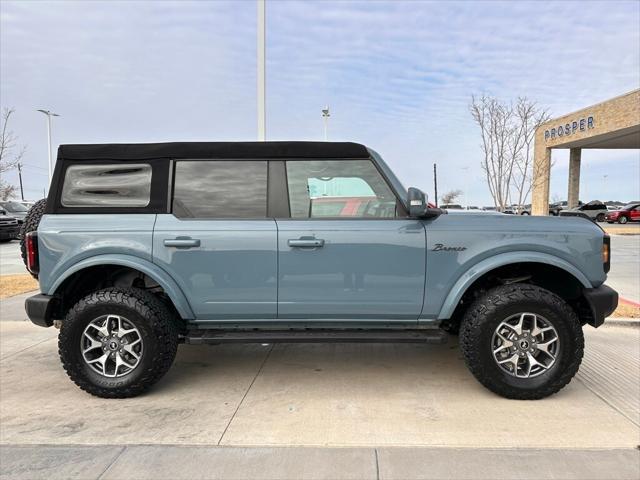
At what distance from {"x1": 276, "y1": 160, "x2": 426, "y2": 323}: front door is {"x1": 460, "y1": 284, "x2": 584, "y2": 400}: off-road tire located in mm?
509

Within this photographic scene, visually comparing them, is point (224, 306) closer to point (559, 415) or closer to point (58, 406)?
point (58, 406)

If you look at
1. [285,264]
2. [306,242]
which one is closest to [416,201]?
[306,242]

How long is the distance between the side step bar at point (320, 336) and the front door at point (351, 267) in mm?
120

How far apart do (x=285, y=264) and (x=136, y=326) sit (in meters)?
1.25

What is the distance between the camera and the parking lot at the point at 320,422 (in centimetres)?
270

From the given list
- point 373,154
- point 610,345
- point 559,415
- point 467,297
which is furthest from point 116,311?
point 610,345

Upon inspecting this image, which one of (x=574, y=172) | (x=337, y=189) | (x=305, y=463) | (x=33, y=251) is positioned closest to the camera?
(x=305, y=463)

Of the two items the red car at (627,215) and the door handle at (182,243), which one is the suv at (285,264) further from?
the red car at (627,215)

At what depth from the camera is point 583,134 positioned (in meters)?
26.3

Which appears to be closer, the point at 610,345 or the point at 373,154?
the point at 373,154

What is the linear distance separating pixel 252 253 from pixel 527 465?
2285 millimetres

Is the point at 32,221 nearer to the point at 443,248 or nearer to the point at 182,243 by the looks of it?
the point at 182,243

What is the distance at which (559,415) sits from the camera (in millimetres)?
3311

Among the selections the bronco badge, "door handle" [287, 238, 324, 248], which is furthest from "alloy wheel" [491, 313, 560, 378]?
"door handle" [287, 238, 324, 248]
